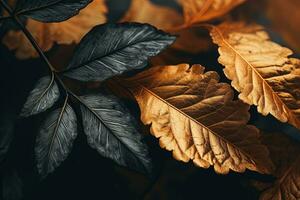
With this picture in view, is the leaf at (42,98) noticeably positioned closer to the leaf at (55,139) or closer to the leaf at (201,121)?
the leaf at (55,139)

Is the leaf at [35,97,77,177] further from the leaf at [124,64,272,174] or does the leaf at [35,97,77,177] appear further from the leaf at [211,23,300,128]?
the leaf at [211,23,300,128]

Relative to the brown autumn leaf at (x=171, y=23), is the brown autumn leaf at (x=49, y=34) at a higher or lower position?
higher

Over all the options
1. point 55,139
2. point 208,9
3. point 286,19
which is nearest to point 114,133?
point 55,139

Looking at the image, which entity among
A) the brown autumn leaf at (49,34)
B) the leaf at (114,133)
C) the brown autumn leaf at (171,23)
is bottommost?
the brown autumn leaf at (171,23)

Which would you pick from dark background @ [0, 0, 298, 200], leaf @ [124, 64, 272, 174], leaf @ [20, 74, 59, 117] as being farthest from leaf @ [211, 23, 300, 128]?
leaf @ [20, 74, 59, 117]

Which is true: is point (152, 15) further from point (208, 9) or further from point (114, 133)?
point (114, 133)

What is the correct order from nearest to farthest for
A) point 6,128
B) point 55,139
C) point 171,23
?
point 55,139
point 6,128
point 171,23

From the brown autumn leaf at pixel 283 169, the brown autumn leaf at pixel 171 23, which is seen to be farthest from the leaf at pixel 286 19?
the brown autumn leaf at pixel 283 169

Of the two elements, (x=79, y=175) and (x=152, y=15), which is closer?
(x=79, y=175)
